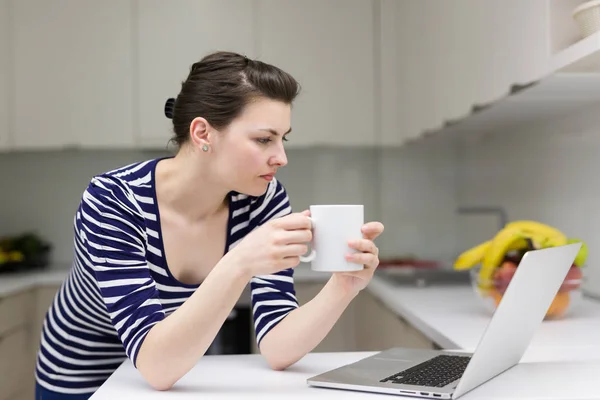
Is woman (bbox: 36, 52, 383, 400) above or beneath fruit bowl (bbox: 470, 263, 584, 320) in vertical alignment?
above

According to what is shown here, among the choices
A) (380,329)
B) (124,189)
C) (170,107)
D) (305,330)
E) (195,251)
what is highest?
(170,107)

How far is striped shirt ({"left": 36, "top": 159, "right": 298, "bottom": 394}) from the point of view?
3.82ft

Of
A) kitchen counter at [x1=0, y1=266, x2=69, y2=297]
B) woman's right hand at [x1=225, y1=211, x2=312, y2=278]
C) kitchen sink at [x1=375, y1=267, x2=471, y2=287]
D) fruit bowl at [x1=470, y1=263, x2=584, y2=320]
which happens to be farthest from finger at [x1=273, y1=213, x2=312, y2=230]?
kitchen counter at [x1=0, y1=266, x2=69, y2=297]

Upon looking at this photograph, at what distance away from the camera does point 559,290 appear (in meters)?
1.67

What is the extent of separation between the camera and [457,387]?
Result: 946 millimetres

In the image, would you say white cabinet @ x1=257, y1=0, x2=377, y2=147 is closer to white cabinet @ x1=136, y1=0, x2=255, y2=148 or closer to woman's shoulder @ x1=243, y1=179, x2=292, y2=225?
white cabinet @ x1=136, y1=0, x2=255, y2=148

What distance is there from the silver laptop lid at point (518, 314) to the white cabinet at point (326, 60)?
7.55ft

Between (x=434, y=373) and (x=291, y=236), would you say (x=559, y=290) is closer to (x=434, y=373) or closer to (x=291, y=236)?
(x=434, y=373)

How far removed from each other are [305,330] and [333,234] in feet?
0.83

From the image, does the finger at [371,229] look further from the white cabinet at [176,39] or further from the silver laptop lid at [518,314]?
the white cabinet at [176,39]

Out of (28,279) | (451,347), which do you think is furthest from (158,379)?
(28,279)

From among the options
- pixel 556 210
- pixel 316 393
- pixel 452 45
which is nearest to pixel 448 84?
pixel 452 45

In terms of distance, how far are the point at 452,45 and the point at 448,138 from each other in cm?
105

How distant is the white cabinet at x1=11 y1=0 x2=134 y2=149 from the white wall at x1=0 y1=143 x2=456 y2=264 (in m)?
0.32
